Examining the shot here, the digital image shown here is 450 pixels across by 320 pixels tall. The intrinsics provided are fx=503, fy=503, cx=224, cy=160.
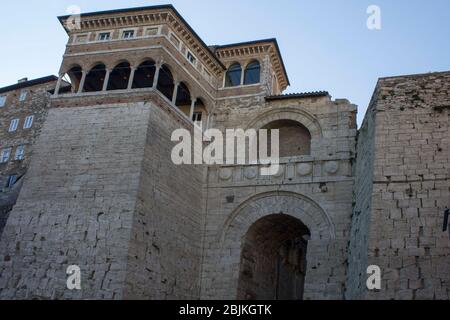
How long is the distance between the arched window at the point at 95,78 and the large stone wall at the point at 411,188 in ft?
33.0

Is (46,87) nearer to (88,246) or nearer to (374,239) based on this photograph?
(88,246)

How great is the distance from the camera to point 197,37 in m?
19.5

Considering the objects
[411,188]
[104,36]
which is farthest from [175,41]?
[411,188]

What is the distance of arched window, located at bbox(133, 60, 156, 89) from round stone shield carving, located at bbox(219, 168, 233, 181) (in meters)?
4.43

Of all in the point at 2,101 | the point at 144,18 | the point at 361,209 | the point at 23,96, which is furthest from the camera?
the point at 2,101

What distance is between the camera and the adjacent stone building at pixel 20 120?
90.8ft

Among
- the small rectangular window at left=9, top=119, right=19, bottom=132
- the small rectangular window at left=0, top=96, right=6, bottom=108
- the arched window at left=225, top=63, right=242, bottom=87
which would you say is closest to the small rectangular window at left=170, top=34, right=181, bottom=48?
the arched window at left=225, top=63, right=242, bottom=87

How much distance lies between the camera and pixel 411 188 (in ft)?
Result: 41.1

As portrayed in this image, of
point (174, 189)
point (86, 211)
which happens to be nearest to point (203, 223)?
point (174, 189)

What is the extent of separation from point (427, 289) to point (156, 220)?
7854 millimetres

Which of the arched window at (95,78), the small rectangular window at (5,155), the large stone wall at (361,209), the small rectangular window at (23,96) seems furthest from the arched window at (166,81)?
the small rectangular window at (23,96)

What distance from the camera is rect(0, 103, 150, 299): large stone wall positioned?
1387 cm

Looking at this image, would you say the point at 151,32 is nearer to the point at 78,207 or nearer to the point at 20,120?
the point at 78,207

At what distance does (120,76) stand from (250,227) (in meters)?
7.80
